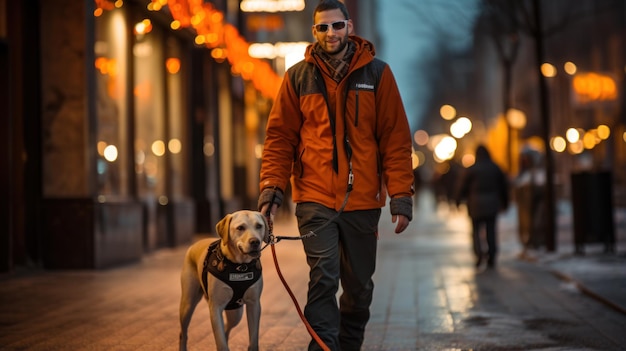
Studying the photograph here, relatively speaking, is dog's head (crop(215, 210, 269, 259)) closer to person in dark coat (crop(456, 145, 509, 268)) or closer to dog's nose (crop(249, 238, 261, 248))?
dog's nose (crop(249, 238, 261, 248))

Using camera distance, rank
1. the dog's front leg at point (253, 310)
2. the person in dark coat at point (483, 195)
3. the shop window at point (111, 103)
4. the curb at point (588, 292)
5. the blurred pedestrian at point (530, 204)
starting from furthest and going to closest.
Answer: the blurred pedestrian at point (530, 204), the person in dark coat at point (483, 195), the shop window at point (111, 103), the curb at point (588, 292), the dog's front leg at point (253, 310)

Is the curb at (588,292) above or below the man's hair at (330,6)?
below

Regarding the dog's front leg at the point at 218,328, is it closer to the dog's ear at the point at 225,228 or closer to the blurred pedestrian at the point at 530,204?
the dog's ear at the point at 225,228

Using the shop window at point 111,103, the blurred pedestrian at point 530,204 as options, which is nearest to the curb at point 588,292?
the blurred pedestrian at point 530,204

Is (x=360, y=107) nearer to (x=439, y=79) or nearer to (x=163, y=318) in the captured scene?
(x=163, y=318)

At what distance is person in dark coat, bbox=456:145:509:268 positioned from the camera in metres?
16.1

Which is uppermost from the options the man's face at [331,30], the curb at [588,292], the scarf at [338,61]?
the man's face at [331,30]

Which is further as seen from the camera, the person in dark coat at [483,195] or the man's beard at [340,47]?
the person in dark coat at [483,195]

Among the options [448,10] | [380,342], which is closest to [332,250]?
[380,342]

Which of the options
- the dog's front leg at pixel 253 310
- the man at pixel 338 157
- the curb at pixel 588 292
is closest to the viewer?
the man at pixel 338 157

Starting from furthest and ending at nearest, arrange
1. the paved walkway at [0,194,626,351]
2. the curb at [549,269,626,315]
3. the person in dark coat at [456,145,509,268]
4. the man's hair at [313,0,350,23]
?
the person in dark coat at [456,145,509,268]
the curb at [549,269,626,315]
the paved walkway at [0,194,626,351]
the man's hair at [313,0,350,23]

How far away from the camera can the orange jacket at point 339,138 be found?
6.45m

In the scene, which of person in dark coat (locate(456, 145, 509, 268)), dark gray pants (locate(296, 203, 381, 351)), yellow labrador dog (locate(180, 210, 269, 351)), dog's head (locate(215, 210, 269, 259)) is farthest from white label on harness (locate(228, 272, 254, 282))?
person in dark coat (locate(456, 145, 509, 268))

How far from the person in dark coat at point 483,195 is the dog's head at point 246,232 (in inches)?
384
